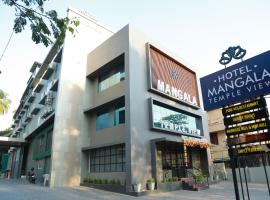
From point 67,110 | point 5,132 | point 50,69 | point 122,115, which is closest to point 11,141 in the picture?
point 50,69

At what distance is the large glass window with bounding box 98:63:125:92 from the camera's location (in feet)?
69.2

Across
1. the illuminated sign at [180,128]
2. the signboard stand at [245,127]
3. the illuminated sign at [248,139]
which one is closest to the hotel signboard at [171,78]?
the illuminated sign at [180,128]

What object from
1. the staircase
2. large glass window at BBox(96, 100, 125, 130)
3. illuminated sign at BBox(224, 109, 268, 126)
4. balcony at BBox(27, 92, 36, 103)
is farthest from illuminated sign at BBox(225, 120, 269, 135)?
balcony at BBox(27, 92, 36, 103)

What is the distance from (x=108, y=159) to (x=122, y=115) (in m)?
4.01

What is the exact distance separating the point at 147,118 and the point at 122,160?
3.95 meters

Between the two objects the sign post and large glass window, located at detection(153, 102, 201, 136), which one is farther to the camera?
large glass window, located at detection(153, 102, 201, 136)

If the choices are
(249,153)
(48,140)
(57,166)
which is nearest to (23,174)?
(48,140)

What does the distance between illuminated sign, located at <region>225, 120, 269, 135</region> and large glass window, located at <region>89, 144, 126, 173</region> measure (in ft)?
37.8

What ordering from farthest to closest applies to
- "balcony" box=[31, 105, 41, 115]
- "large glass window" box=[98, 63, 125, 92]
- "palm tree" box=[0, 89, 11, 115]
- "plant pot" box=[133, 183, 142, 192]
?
"balcony" box=[31, 105, 41, 115] < "palm tree" box=[0, 89, 11, 115] < "large glass window" box=[98, 63, 125, 92] < "plant pot" box=[133, 183, 142, 192]

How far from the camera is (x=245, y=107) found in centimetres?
773

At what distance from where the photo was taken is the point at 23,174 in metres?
37.1

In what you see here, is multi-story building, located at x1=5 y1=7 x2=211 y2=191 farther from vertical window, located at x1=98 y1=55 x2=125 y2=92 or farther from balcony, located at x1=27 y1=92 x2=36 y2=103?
balcony, located at x1=27 y1=92 x2=36 y2=103

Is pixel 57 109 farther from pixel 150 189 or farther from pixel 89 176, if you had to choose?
pixel 150 189

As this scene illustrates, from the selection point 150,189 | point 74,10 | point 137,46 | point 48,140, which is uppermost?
point 74,10
